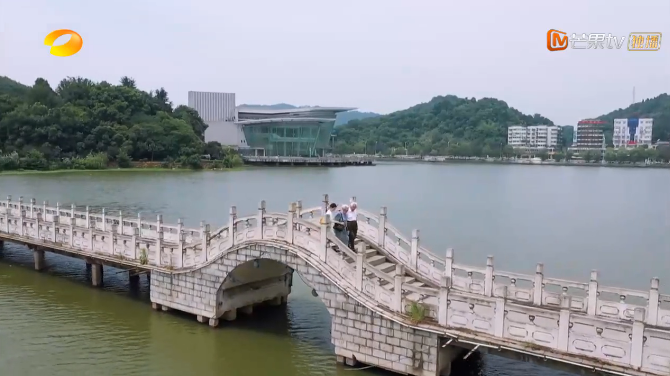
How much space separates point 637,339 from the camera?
938 centimetres

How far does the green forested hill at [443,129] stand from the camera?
6132 inches

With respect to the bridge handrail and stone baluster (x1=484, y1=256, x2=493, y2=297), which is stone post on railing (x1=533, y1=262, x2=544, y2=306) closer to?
the bridge handrail

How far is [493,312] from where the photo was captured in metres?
11.1

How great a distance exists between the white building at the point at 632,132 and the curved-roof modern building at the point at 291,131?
284 feet

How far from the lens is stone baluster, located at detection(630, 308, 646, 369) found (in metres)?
9.30

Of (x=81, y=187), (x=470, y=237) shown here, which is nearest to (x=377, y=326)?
(x=470, y=237)

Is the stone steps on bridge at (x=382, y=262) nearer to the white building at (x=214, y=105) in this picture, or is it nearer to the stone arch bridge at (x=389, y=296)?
the stone arch bridge at (x=389, y=296)

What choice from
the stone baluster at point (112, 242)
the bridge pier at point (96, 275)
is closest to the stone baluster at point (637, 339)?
the stone baluster at point (112, 242)

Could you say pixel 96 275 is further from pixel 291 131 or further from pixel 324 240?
pixel 291 131

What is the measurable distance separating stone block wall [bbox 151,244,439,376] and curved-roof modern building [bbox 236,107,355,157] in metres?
98.7

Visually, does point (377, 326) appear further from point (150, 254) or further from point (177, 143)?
point (177, 143)

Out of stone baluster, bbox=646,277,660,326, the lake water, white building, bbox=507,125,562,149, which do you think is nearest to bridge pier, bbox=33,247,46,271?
the lake water

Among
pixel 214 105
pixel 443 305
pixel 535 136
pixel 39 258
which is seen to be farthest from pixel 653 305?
pixel 535 136

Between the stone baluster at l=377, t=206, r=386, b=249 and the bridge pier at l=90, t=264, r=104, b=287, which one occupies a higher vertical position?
the stone baluster at l=377, t=206, r=386, b=249
